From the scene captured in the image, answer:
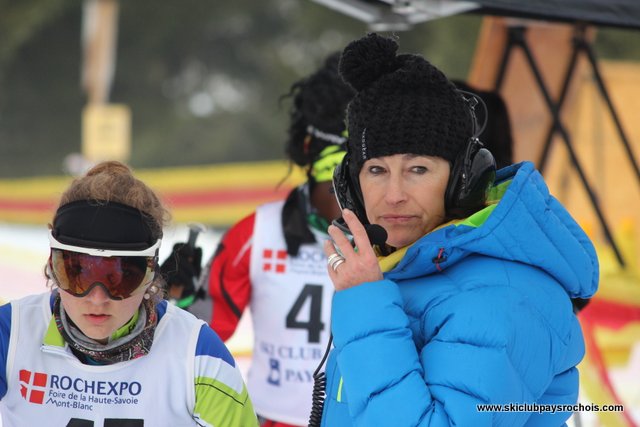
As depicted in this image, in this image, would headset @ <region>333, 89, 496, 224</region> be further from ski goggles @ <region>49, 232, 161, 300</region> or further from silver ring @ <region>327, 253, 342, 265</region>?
ski goggles @ <region>49, 232, 161, 300</region>

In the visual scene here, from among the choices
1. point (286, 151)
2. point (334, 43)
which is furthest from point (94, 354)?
point (334, 43)

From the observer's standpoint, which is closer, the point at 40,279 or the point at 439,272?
the point at 439,272

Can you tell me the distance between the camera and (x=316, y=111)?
10.7 ft

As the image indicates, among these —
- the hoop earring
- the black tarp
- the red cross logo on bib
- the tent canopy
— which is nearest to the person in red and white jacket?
the red cross logo on bib

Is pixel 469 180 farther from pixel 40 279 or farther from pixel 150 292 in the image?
pixel 40 279

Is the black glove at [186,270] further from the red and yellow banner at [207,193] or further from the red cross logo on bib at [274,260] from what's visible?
the red and yellow banner at [207,193]

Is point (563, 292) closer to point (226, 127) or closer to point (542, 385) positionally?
point (542, 385)

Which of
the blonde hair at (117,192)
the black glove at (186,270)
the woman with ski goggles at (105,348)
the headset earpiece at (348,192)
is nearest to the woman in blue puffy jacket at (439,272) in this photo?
the headset earpiece at (348,192)

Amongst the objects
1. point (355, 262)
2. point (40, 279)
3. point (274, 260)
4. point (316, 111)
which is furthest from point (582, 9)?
point (40, 279)

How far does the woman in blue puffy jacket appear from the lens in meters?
1.59

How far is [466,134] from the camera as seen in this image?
182 centimetres

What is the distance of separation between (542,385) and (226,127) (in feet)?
79.9

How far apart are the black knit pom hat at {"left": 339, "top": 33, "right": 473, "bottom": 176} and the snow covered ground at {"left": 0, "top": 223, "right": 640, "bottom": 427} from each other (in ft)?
2.45

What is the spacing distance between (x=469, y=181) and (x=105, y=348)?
0.89m
